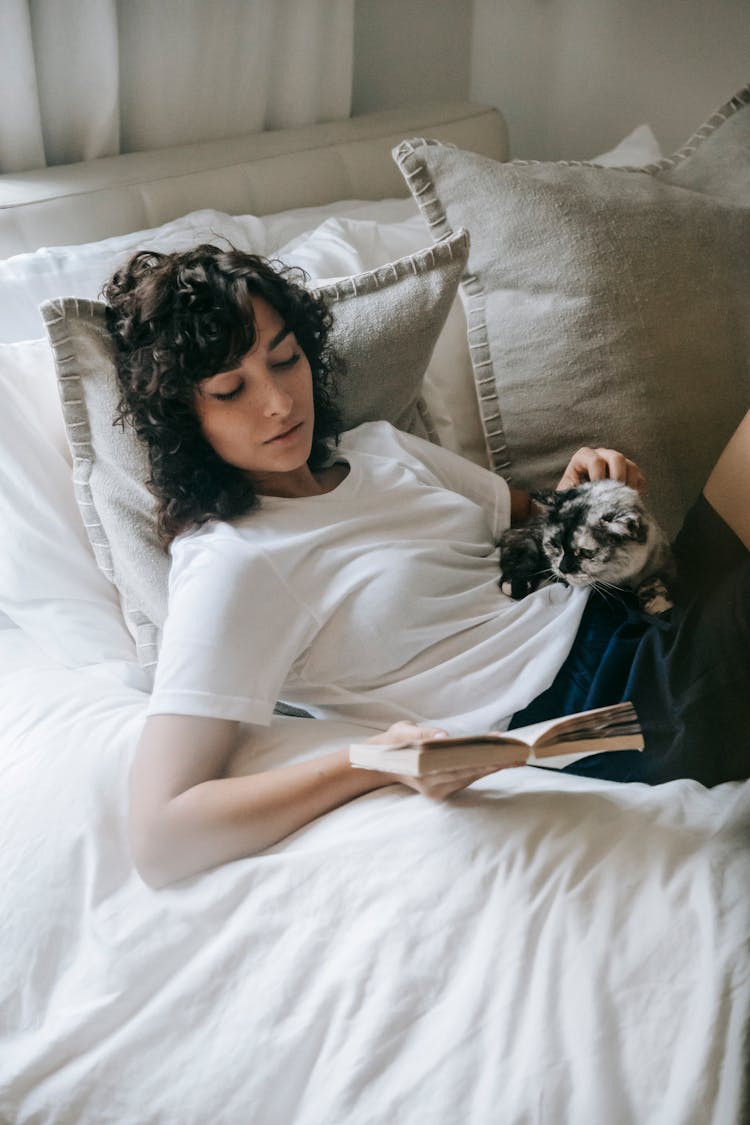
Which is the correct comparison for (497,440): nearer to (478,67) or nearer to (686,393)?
(686,393)

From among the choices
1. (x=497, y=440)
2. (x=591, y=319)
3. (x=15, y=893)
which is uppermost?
(x=591, y=319)

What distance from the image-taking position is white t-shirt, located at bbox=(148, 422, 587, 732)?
0.92m

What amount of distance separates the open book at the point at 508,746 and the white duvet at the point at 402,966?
0.29ft

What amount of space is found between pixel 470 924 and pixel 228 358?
23.7 inches

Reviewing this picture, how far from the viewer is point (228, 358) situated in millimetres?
1023

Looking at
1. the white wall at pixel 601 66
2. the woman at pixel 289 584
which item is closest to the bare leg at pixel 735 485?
the woman at pixel 289 584

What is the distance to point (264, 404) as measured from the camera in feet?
3.37

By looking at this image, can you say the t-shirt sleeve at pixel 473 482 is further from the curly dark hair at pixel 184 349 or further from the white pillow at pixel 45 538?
the white pillow at pixel 45 538

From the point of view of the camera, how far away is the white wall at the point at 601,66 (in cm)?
188

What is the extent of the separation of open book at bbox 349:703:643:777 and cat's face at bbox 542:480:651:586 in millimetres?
376

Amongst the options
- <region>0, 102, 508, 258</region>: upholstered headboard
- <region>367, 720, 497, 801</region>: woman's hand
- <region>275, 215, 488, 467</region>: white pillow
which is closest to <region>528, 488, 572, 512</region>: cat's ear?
<region>275, 215, 488, 467</region>: white pillow

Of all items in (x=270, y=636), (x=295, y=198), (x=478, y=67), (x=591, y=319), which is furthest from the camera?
(x=478, y=67)

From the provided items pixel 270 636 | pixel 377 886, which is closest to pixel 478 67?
pixel 270 636

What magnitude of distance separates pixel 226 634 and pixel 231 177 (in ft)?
3.11
